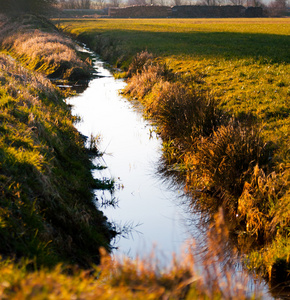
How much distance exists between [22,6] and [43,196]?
47.3 m

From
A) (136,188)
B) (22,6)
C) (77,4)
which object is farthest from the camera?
(77,4)

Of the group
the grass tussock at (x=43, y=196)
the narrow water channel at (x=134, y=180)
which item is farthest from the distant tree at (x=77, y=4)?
the grass tussock at (x=43, y=196)

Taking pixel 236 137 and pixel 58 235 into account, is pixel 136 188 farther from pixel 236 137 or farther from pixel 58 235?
pixel 58 235

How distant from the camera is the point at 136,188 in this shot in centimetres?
803

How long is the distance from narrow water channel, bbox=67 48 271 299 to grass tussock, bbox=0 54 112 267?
1.45 feet

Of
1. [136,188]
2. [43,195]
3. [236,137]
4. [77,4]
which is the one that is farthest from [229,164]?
[77,4]

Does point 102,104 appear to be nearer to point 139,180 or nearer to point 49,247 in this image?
point 139,180

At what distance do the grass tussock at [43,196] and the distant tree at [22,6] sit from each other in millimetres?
42380

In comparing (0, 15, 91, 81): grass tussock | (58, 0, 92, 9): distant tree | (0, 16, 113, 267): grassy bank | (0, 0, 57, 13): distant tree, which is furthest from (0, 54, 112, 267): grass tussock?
(58, 0, 92, 9): distant tree

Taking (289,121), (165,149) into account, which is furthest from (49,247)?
(289,121)

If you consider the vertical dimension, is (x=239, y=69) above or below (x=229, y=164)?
above

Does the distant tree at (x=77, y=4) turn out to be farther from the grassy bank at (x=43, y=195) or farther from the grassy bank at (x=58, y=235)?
the grassy bank at (x=43, y=195)

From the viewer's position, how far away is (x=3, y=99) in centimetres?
858

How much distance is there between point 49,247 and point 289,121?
6.68 m
